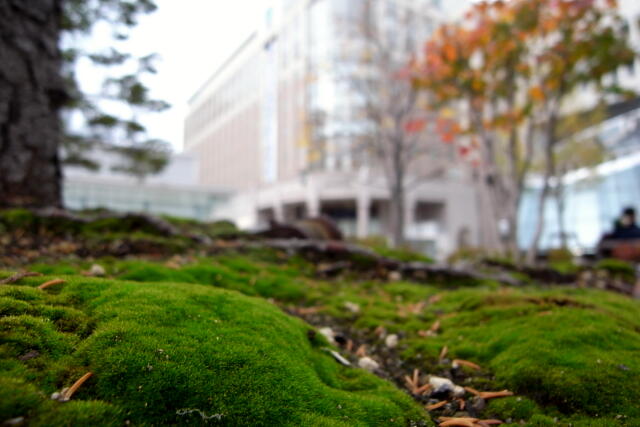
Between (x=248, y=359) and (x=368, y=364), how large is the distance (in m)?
1.28

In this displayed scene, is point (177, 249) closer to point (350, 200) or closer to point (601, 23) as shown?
point (601, 23)

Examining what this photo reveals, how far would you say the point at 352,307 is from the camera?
4.40 m

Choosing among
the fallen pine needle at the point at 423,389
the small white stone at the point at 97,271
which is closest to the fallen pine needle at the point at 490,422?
the fallen pine needle at the point at 423,389

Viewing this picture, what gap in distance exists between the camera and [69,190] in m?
48.3

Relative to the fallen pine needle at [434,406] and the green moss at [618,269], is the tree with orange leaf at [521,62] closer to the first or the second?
the green moss at [618,269]

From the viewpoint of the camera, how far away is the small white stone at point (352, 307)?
433 centimetres

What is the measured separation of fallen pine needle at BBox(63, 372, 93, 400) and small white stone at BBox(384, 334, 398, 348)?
7.88ft

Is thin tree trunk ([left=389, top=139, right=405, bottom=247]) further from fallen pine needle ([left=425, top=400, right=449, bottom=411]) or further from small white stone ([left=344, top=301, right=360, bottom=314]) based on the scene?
fallen pine needle ([left=425, top=400, right=449, bottom=411])

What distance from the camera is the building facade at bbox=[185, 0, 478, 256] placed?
45.5 meters

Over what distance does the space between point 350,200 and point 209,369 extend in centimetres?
4962

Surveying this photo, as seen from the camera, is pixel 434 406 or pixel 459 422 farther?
pixel 434 406

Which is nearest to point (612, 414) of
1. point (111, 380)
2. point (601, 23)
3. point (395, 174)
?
point (111, 380)

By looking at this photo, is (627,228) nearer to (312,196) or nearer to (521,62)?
(521,62)

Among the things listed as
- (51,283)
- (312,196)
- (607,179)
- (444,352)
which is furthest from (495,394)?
(607,179)
